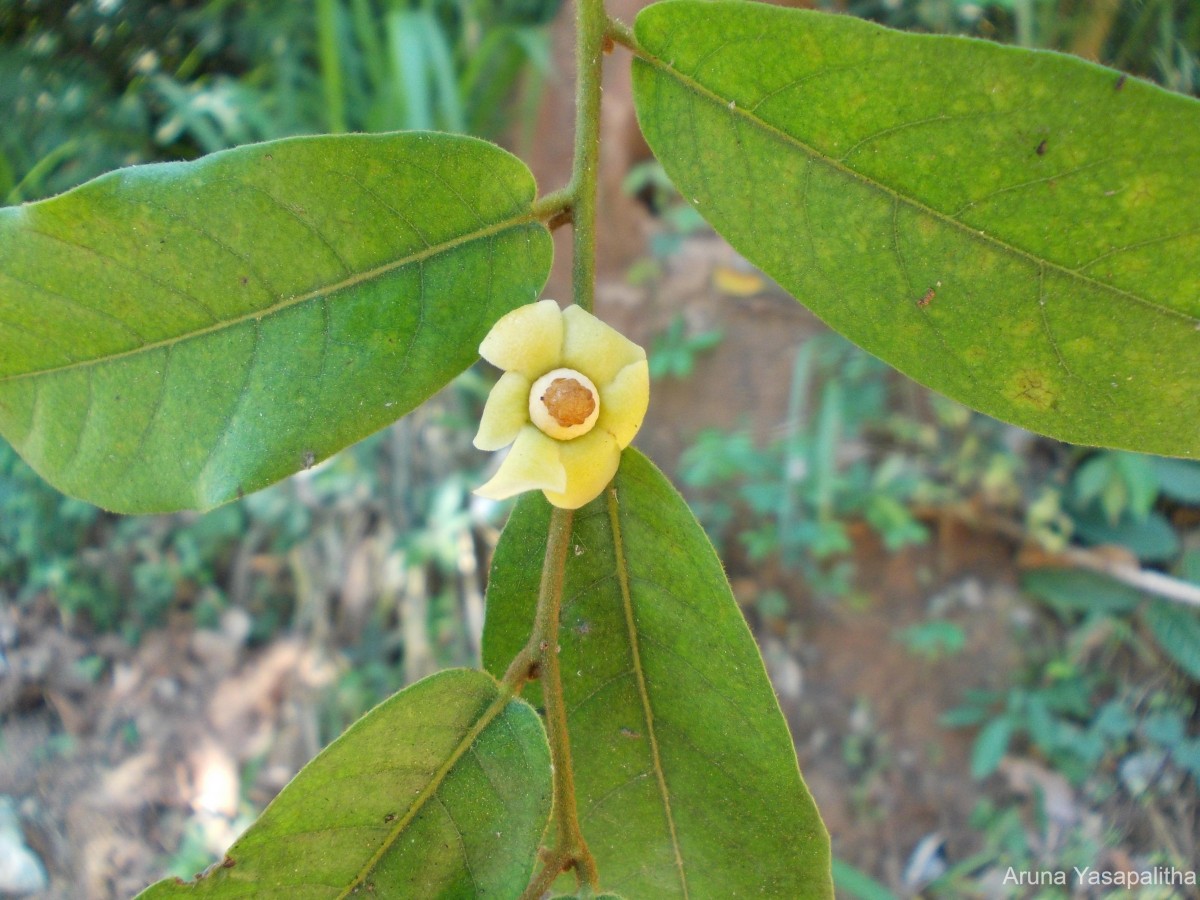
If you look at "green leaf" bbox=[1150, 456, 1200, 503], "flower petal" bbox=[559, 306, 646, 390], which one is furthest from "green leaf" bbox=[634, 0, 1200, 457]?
"green leaf" bbox=[1150, 456, 1200, 503]

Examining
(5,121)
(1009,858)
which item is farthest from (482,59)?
(1009,858)

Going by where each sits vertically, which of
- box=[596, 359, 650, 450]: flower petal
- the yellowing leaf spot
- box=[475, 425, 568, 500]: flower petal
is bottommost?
box=[475, 425, 568, 500]: flower petal

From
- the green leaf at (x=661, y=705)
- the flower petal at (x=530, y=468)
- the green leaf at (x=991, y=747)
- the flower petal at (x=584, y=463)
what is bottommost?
the green leaf at (x=991, y=747)

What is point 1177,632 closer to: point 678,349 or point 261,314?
point 678,349

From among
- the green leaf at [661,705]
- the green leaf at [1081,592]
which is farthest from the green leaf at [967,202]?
the green leaf at [1081,592]

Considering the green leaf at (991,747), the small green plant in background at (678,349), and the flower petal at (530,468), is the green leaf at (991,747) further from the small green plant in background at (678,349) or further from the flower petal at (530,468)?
the flower petal at (530,468)

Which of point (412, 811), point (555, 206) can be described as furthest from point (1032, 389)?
point (412, 811)

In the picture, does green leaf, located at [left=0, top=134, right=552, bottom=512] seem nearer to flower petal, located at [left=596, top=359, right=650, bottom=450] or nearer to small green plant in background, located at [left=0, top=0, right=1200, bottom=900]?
small green plant in background, located at [left=0, top=0, right=1200, bottom=900]
